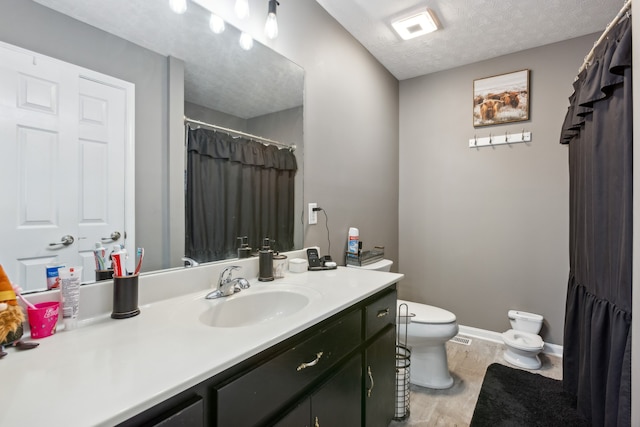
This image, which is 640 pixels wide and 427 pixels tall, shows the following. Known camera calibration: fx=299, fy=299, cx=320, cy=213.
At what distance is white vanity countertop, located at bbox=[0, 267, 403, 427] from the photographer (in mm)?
502

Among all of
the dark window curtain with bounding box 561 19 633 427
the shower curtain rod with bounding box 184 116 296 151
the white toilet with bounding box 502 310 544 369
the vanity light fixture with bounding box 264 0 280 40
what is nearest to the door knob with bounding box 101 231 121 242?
the shower curtain rod with bounding box 184 116 296 151

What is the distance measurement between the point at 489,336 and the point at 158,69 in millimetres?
3083

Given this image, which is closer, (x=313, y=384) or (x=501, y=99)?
(x=313, y=384)

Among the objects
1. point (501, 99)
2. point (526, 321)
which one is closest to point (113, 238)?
point (526, 321)

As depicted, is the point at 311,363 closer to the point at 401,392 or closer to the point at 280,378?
the point at 280,378

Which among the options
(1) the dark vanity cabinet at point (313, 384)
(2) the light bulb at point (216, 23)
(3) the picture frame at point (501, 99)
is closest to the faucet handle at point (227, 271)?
(1) the dark vanity cabinet at point (313, 384)

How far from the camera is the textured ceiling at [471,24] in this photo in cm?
197

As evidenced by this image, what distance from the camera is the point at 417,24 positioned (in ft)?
6.96

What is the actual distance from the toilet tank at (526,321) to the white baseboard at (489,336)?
0.20 meters

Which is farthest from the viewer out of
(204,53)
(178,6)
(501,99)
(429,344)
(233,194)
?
(501,99)

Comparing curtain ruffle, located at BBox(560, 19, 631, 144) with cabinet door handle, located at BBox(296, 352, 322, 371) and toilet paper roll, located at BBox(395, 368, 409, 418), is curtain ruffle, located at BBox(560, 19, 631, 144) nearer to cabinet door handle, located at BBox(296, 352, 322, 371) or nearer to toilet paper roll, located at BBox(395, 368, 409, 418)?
cabinet door handle, located at BBox(296, 352, 322, 371)

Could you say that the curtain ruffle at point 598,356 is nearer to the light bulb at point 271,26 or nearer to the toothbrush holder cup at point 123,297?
the toothbrush holder cup at point 123,297

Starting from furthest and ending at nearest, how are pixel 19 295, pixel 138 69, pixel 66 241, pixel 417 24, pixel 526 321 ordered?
pixel 526 321
pixel 417 24
pixel 138 69
pixel 66 241
pixel 19 295

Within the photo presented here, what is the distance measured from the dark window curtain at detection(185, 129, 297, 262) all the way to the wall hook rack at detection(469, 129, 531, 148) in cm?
183
